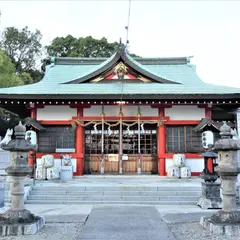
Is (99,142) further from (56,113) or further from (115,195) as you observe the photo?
(115,195)

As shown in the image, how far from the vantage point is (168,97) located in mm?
12828

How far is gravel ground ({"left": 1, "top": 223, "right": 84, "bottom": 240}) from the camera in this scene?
5723 millimetres

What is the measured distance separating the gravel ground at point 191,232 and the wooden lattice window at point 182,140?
708cm

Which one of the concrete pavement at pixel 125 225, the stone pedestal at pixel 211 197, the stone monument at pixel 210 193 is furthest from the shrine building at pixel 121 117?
the concrete pavement at pixel 125 225

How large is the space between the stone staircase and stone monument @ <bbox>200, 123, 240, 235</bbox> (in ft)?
10.1

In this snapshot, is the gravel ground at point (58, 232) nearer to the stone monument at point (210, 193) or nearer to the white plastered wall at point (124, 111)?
the stone monument at point (210, 193)

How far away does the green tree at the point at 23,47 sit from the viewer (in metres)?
38.2

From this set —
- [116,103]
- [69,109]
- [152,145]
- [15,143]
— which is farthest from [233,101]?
[15,143]

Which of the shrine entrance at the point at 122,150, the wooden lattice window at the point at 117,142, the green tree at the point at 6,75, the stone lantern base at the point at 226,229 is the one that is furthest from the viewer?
the green tree at the point at 6,75

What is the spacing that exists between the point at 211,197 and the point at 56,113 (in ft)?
27.2

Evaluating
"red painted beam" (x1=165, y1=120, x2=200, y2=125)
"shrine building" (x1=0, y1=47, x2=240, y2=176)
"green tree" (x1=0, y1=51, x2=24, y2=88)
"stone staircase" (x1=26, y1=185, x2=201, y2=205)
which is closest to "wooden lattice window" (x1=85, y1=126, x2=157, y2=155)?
"shrine building" (x1=0, y1=47, x2=240, y2=176)

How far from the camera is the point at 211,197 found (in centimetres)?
875

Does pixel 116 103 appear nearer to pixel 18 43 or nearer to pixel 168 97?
pixel 168 97

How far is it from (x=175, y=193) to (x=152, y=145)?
4640 millimetres
